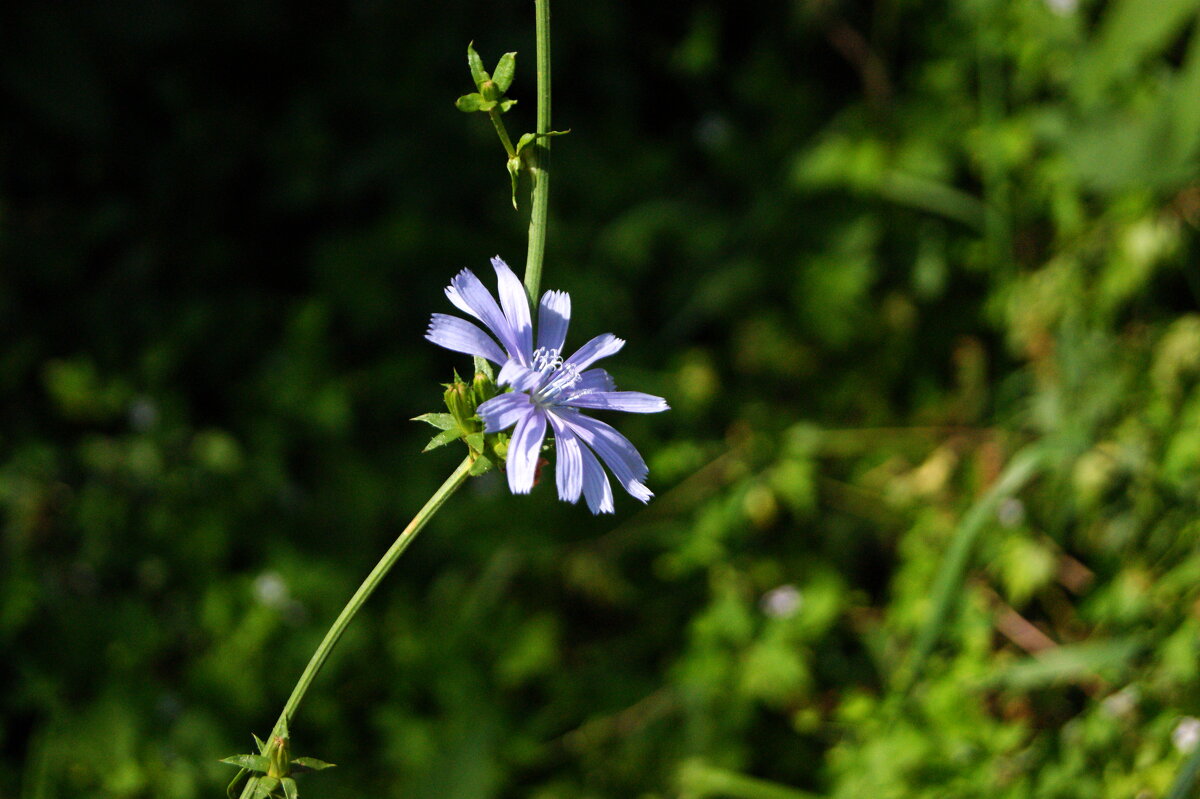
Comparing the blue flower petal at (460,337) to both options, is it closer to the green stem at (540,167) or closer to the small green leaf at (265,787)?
the green stem at (540,167)

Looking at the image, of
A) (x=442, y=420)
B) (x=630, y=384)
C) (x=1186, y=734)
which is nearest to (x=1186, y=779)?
(x=1186, y=734)

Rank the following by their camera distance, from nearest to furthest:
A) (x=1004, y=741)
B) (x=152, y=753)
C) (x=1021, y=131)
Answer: (x=1004, y=741)
(x=152, y=753)
(x=1021, y=131)

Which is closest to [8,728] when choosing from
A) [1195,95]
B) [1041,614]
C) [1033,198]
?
[1041,614]

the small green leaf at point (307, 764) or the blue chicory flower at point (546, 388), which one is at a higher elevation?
the blue chicory flower at point (546, 388)

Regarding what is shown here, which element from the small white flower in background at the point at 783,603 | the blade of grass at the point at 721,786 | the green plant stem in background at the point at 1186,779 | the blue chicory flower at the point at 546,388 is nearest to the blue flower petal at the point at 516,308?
the blue chicory flower at the point at 546,388

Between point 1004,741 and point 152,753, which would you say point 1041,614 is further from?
point 152,753

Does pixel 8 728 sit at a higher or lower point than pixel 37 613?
lower

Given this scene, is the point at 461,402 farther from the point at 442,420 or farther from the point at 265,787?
the point at 265,787
